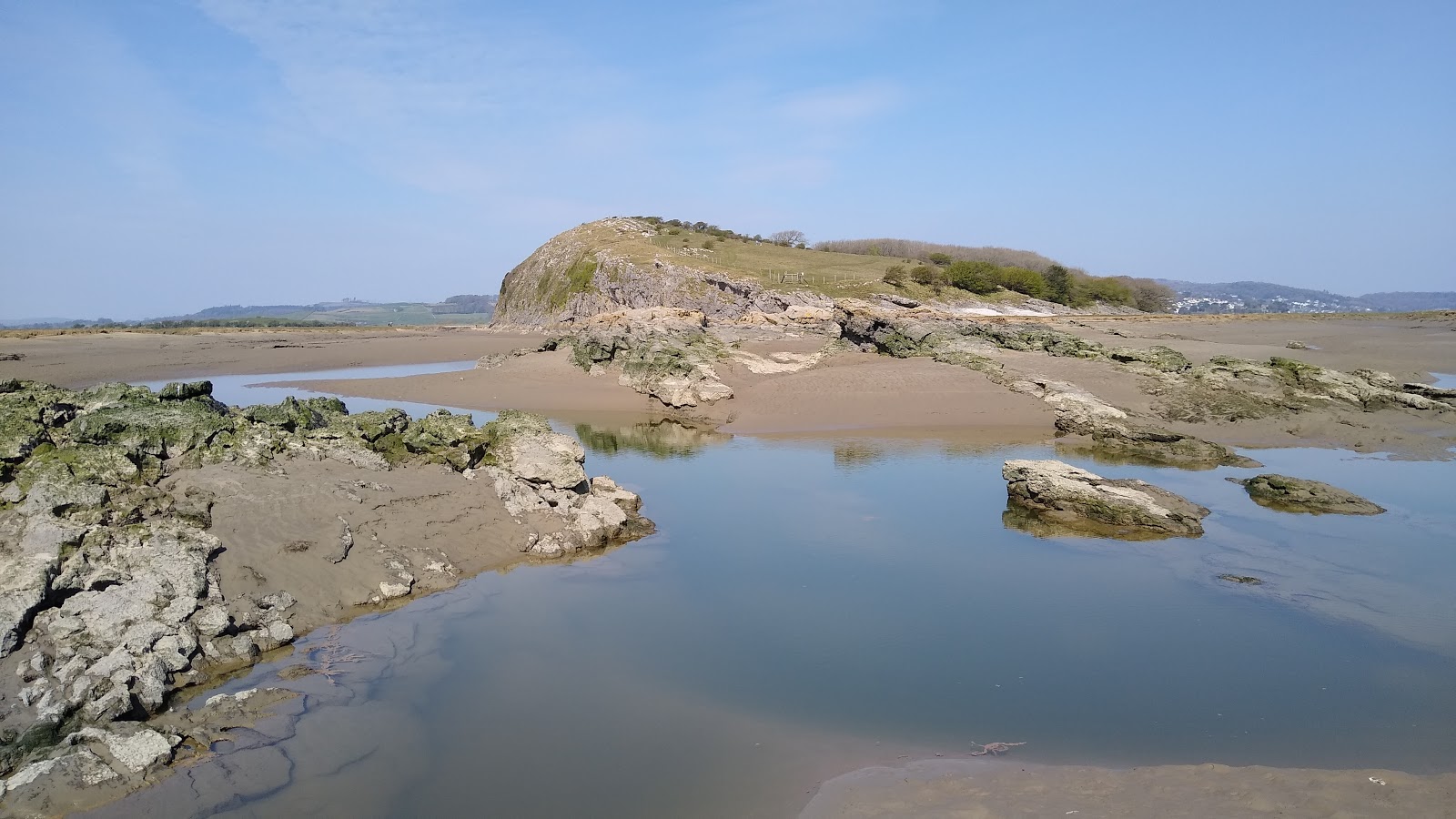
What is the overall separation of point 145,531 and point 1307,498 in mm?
14721

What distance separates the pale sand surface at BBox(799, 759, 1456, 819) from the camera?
4523 millimetres

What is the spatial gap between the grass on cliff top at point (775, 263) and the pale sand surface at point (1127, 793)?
3920 centimetres

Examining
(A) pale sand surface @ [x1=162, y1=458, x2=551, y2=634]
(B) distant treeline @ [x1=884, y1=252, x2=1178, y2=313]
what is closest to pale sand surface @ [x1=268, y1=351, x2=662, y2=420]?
(A) pale sand surface @ [x1=162, y1=458, x2=551, y2=634]

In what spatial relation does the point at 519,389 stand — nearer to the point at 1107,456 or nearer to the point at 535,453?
the point at 535,453

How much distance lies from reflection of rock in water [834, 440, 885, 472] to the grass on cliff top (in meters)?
27.2

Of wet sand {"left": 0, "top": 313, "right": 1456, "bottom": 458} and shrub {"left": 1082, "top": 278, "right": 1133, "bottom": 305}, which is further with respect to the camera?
shrub {"left": 1082, "top": 278, "right": 1133, "bottom": 305}

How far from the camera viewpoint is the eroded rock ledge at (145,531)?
5.43 metres

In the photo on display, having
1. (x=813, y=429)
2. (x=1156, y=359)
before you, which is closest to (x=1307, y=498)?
(x=813, y=429)

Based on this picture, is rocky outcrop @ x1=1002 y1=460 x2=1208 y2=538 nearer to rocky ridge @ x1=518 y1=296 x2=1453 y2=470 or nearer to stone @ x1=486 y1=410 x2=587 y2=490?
rocky ridge @ x1=518 y1=296 x2=1453 y2=470

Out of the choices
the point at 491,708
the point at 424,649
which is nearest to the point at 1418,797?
the point at 491,708

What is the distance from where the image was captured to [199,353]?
3619cm

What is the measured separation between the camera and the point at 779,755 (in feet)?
18.0

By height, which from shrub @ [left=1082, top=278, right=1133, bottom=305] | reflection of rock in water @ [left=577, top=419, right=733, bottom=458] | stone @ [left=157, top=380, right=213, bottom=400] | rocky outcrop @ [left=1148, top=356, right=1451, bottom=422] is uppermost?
shrub @ [left=1082, top=278, right=1133, bottom=305]

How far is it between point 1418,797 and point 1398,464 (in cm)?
1338
